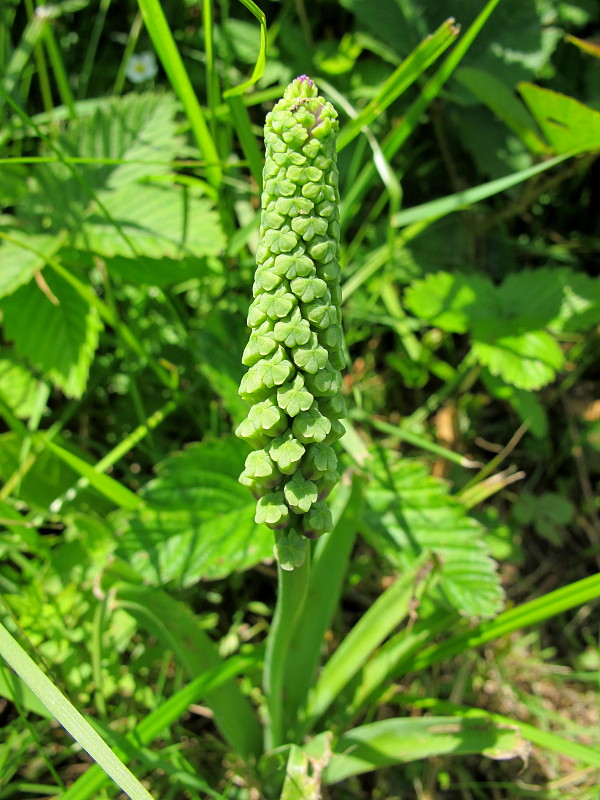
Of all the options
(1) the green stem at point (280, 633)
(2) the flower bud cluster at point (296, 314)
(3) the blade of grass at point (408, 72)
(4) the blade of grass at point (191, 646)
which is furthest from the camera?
(3) the blade of grass at point (408, 72)

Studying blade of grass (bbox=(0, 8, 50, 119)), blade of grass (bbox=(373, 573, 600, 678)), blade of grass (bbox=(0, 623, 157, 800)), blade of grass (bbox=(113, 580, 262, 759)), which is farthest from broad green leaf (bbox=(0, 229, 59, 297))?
blade of grass (bbox=(373, 573, 600, 678))

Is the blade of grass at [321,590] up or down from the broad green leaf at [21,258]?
down

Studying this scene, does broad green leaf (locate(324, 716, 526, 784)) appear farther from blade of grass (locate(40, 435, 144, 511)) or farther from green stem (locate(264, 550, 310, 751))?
blade of grass (locate(40, 435, 144, 511))

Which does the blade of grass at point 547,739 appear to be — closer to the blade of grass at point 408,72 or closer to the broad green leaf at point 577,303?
the broad green leaf at point 577,303

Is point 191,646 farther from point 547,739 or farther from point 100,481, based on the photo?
point 547,739

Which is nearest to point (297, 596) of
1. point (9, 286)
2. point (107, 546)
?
point (107, 546)

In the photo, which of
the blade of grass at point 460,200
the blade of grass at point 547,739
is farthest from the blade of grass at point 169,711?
the blade of grass at point 460,200
